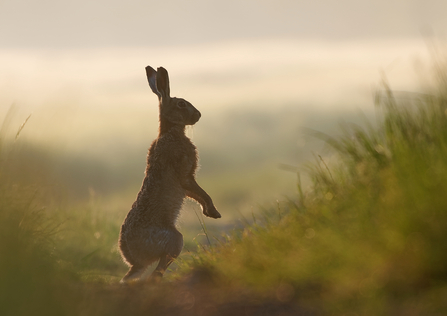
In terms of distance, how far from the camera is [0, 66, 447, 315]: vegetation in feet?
11.1

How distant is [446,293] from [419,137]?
1.61 m

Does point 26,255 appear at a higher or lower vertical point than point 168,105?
lower

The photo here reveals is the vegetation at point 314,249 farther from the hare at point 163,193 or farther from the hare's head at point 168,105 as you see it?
the hare's head at point 168,105

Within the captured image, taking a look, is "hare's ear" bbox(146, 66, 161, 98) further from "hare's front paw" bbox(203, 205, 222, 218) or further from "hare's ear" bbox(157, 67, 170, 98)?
"hare's front paw" bbox(203, 205, 222, 218)

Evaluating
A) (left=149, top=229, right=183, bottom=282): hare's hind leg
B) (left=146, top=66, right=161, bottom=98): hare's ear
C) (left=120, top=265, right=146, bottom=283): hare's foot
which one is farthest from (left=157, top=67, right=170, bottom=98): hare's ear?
(left=120, top=265, right=146, bottom=283): hare's foot

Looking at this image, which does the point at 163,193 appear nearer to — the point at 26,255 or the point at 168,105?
the point at 168,105

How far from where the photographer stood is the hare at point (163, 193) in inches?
271

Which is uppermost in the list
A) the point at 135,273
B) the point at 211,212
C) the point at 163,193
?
the point at 163,193

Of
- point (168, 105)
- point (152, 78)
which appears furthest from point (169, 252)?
point (152, 78)

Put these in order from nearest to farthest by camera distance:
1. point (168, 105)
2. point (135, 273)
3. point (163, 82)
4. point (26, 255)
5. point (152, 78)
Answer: point (26, 255) < point (135, 273) < point (163, 82) < point (168, 105) < point (152, 78)

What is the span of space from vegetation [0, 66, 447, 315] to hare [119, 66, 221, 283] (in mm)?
1647

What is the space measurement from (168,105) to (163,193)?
5.94 ft

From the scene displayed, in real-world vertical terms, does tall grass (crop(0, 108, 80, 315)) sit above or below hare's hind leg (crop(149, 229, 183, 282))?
above

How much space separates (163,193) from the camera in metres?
7.35
